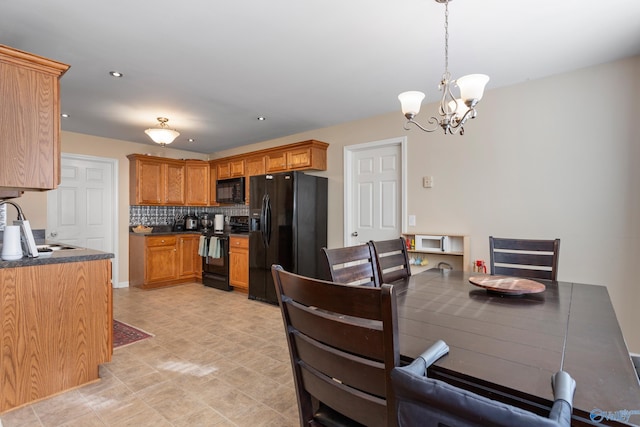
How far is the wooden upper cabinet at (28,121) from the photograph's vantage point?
78.9 inches

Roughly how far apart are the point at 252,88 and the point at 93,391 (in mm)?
2779

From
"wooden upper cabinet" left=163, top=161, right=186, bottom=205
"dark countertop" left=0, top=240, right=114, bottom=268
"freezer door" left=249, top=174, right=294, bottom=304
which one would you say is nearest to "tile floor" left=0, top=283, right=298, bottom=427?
"freezer door" left=249, top=174, right=294, bottom=304

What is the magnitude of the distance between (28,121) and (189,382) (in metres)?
2.05

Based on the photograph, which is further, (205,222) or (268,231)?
(205,222)

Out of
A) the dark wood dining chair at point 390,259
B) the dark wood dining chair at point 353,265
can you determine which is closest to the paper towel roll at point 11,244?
the dark wood dining chair at point 353,265

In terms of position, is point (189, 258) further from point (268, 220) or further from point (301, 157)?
point (301, 157)

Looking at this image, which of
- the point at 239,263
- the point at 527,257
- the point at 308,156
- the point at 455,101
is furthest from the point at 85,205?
the point at 527,257

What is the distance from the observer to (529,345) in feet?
A: 3.41

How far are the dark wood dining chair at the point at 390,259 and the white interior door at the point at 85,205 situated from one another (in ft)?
16.0

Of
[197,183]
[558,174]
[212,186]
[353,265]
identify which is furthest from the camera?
Answer: [212,186]

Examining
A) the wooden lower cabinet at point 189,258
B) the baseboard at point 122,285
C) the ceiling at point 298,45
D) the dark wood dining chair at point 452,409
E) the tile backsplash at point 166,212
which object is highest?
the ceiling at point 298,45

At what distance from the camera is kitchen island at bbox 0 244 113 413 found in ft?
6.57

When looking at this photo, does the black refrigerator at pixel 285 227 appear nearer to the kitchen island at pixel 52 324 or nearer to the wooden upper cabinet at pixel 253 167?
the wooden upper cabinet at pixel 253 167

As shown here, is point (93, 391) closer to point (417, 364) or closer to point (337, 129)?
point (417, 364)
